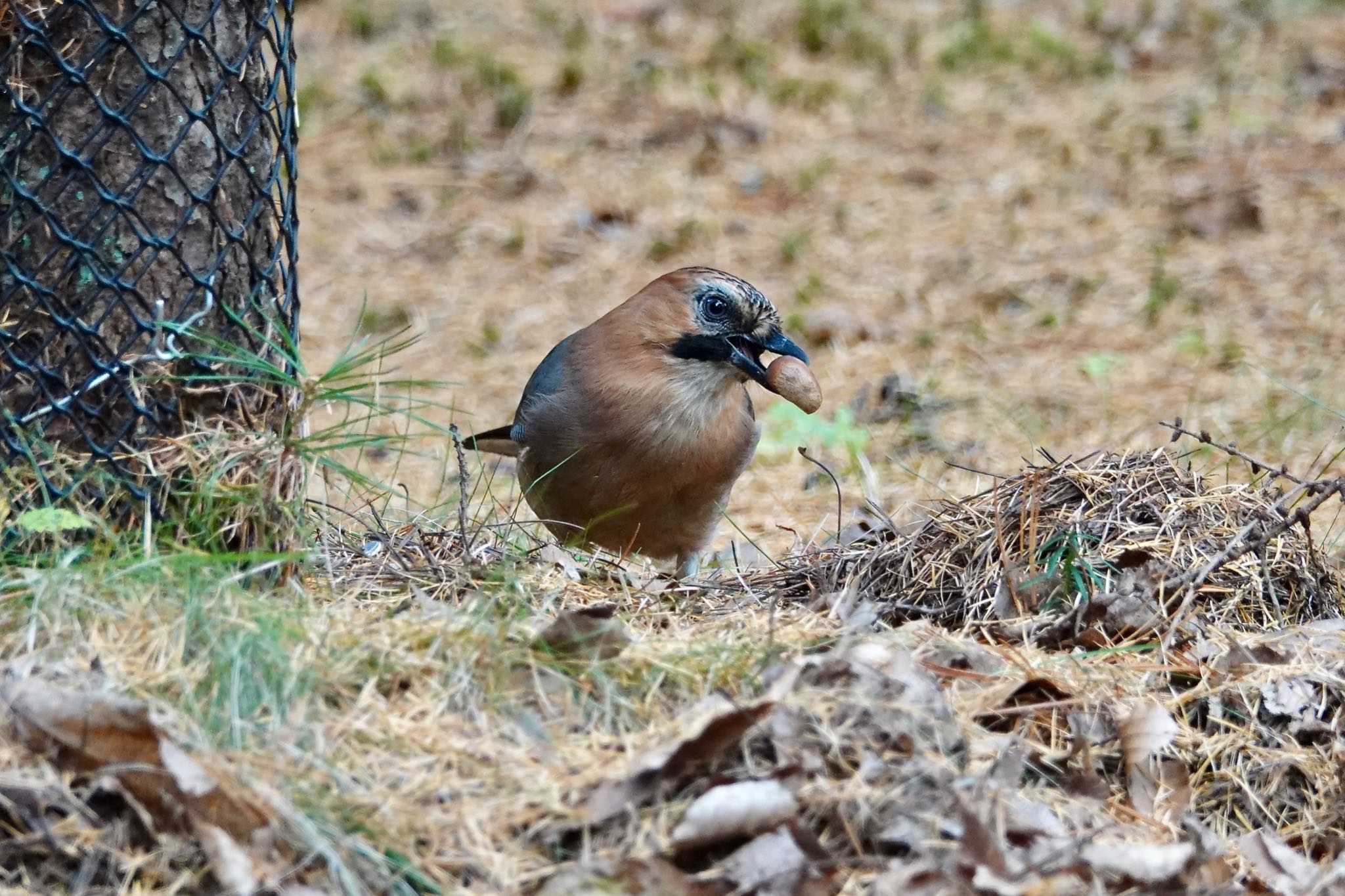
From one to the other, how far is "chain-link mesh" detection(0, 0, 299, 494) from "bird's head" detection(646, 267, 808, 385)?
5.11ft

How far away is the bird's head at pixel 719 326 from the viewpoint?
4918 millimetres

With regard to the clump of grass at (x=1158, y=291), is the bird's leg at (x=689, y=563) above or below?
below

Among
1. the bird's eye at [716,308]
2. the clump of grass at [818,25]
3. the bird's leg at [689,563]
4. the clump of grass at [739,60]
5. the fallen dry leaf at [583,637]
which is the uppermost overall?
the clump of grass at [818,25]

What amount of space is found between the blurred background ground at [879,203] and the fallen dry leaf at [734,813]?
Result: 2716 mm

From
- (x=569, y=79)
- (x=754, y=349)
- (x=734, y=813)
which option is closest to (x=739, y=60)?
(x=569, y=79)

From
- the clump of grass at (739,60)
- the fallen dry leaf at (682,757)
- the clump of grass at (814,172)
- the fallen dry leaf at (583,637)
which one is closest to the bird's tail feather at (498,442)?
the fallen dry leaf at (583,637)

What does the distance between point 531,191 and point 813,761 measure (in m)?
6.77

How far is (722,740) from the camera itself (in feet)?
9.48

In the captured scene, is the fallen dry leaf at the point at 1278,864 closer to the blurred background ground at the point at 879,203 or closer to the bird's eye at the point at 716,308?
the bird's eye at the point at 716,308

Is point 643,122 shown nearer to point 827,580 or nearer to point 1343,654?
point 827,580

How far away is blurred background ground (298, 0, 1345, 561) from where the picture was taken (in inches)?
267

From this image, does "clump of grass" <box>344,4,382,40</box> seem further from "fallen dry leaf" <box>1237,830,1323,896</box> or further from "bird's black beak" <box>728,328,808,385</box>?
"fallen dry leaf" <box>1237,830,1323,896</box>

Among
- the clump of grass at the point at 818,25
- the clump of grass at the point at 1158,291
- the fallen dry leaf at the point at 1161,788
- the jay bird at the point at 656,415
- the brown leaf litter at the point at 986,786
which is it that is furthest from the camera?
the clump of grass at the point at 818,25

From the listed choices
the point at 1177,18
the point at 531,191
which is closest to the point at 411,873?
the point at 531,191
